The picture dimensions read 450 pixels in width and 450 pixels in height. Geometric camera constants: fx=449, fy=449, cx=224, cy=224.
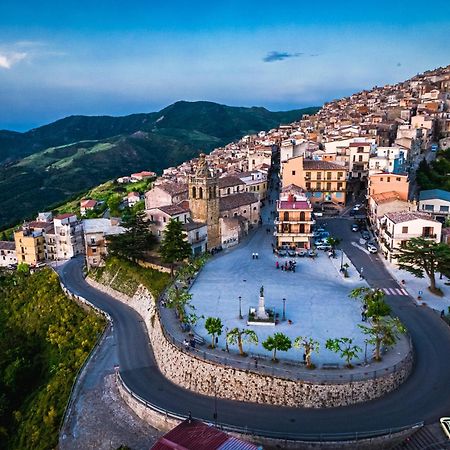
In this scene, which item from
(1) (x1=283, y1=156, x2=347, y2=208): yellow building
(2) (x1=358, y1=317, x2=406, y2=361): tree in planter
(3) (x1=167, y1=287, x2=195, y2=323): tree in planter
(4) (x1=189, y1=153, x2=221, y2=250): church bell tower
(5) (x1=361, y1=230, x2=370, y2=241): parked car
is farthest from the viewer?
(1) (x1=283, y1=156, x2=347, y2=208): yellow building

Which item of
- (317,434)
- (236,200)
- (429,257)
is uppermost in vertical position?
(236,200)

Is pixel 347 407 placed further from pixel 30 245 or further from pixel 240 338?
pixel 30 245

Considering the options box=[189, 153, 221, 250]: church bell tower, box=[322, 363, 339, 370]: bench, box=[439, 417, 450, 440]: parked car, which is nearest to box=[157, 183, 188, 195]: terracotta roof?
box=[189, 153, 221, 250]: church bell tower

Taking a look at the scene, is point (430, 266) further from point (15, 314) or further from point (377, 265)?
point (15, 314)

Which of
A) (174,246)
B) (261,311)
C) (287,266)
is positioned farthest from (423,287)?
(174,246)

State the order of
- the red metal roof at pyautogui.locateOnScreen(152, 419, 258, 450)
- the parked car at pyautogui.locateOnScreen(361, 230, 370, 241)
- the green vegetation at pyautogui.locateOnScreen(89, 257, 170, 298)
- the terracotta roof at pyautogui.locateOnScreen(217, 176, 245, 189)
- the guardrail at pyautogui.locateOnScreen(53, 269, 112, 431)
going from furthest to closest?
the terracotta roof at pyautogui.locateOnScreen(217, 176, 245, 189)
the parked car at pyautogui.locateOnScreen(361, 230, 370, 241)
the green vegetation at pyautogui.locateOnScreen(89, 257, 170, 298)
the guardrail at pyautogui.locateOnScreen(53, 269, 112, 431)
the red metal roof at pyautogui.locateOnScreen(152, 419, 258, 450)

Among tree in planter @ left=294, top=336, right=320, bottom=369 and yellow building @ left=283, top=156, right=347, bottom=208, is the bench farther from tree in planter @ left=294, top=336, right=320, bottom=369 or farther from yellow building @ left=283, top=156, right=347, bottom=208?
yellow building @ left=283, top=156, right=347, bottom=208

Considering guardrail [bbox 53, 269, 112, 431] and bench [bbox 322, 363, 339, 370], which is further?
guardrail [bbox 53, 269, 112, 431]
